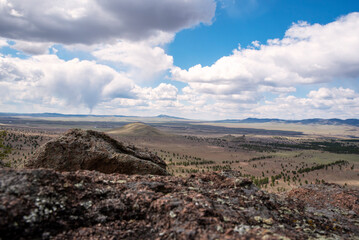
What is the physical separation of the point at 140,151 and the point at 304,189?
9888mm

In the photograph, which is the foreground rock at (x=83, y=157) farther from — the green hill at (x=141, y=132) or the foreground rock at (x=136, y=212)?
the green hill at (x=141, y=132)

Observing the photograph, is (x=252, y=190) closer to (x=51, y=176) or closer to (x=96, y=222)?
(x=96, y=222)

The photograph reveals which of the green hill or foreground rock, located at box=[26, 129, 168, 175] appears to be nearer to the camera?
foreground rock, located at box=[26, 129, 168, 175]

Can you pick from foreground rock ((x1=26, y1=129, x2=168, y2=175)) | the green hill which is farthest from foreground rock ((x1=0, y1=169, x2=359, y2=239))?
the green hill

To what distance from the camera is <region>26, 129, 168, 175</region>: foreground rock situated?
11.6 metres

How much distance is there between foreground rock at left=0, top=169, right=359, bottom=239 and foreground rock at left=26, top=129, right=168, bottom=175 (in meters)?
3.89

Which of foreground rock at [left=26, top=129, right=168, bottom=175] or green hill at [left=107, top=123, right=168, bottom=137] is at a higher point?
foreground rock at [left=26, top=129, right=168, bottom=175]

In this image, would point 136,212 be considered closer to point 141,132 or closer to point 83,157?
point 83,157

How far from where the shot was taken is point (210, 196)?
7.73 m

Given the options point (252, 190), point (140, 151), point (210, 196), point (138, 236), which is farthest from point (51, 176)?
point (140, 151)

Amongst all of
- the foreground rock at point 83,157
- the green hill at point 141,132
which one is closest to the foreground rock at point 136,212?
the foreground rock at point 83,157

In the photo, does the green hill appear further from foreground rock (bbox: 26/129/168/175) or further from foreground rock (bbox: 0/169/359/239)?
foreground rock (bbox: 0/169/359/239)

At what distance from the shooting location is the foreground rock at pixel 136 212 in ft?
17.4

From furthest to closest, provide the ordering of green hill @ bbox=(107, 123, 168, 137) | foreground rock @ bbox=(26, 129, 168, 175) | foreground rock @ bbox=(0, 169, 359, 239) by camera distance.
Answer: green hill @ bbox=(107, 123, 168, 137)
foreground rock @ bbox=(26, 129, 168, 175)
foreground rock @ bbox=(0, 169, 359, 239)
